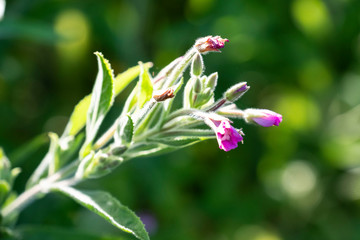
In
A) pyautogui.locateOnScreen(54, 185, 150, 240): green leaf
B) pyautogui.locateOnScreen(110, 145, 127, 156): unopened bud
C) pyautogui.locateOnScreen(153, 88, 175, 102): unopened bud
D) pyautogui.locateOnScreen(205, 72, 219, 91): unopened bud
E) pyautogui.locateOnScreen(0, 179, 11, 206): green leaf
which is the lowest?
pyautogui.locateOnScreen(0, 179, 11, 206): green leaf

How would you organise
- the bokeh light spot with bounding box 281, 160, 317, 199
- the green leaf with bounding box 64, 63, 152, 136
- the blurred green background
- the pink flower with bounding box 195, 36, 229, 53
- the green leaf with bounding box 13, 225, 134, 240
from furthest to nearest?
the bokeh light spot with bounding box 281, 160, 317, 199, the blurred green background, the green leaf with bounding box 13, 225, 134, 240, the green leaf with bounding box 64, 63, 152, 136, the pink flower with bounding box 195, 36, 229, 53

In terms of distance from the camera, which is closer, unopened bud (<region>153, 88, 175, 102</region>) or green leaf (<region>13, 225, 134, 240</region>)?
unopened bud (<region>153, 88, 175, 102</region>)

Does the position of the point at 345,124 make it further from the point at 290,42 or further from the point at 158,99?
the point at 158,99

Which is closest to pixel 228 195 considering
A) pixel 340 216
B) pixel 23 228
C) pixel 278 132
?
pixel 278 132

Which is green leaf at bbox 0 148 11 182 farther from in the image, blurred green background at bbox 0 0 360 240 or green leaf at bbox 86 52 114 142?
blurred green background at bbox 0 0 360 240

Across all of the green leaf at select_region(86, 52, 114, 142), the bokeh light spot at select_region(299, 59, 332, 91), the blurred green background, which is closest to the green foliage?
the green leaf at select_region(86, 52, 114, 142)
